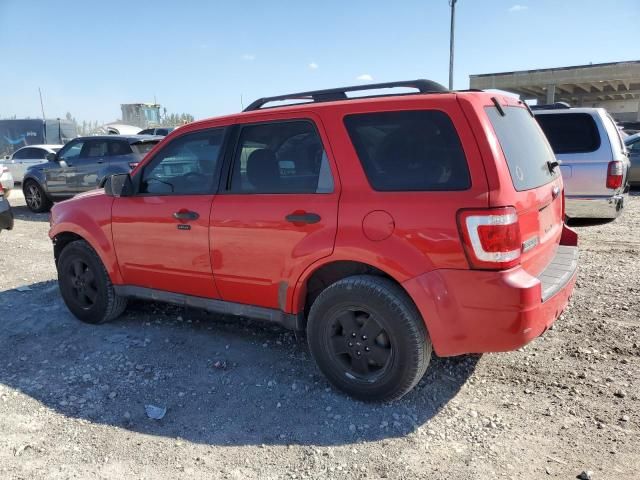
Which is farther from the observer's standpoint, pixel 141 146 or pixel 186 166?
pixel 141 146

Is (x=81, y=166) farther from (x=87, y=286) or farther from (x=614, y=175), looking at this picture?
(x=614, y=175)

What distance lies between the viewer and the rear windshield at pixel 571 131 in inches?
260

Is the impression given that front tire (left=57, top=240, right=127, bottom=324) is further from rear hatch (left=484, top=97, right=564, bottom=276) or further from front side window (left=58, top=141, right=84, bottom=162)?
front side window (left=58, top=141, right=84, bottom=162)

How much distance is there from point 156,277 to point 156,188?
732 millimetres

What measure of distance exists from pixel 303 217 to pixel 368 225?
18.3 inches

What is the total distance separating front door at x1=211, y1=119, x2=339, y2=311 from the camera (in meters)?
3.19

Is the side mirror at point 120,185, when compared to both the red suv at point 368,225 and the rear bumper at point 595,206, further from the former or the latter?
the rear bumper at point 595,206

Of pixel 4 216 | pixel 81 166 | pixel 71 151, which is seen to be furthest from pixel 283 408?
pixel 71 151

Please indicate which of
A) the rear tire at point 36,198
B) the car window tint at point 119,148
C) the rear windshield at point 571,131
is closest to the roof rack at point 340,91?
the rear windshield at point 571,131

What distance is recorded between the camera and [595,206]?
6445 millimetres

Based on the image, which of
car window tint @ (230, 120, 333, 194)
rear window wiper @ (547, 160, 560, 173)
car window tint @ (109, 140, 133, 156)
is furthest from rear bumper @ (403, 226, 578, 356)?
car window tint @ (109, 140, 133, 156)

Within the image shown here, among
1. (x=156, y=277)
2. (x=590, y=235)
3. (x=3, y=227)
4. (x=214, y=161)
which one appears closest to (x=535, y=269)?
(x=214, y=161)

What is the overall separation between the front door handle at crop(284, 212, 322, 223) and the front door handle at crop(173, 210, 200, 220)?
33.3 inches

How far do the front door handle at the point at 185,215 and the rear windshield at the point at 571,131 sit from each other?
5199 millimetres
